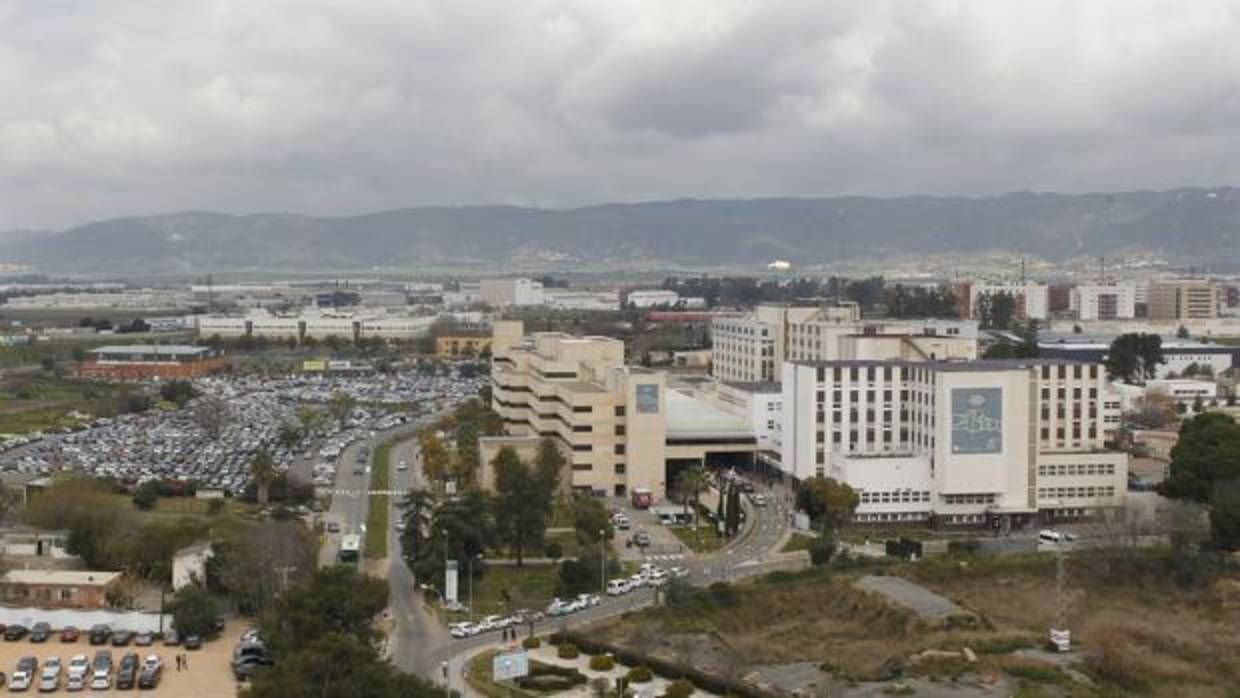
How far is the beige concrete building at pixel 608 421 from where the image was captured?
3238 cm

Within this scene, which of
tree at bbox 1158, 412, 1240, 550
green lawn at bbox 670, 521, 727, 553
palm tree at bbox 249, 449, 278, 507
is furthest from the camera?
palm tree at bbox 249, 449, 278, 507

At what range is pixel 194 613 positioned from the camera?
65.5 ft

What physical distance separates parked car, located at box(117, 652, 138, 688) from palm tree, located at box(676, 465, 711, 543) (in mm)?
11842

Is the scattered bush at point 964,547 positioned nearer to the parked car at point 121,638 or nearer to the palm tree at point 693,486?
the palm tree at point 693,486

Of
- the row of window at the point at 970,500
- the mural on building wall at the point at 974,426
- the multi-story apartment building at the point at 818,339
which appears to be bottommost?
the row of window at the point at 970,500

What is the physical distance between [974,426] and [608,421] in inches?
317

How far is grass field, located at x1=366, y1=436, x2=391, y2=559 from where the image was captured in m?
26.5

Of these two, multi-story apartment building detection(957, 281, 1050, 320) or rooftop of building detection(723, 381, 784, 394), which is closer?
rooftop of building detection(723, 381, 784, 394)

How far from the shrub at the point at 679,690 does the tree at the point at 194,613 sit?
6608 millimetres

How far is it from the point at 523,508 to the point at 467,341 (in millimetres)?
50642

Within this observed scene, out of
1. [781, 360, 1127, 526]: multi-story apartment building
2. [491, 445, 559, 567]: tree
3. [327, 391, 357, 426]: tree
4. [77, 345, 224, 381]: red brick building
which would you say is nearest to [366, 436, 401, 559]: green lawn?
[491, 445, 559, 567]: tree

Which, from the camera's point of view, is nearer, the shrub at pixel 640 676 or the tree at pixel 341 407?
the shrub at pixel 640 676

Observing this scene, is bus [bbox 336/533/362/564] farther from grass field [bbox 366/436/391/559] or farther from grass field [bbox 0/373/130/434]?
grass field [bbox 0/373/130/434]

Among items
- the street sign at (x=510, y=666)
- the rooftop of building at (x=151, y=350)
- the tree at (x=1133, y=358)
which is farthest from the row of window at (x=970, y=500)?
the rooftop of building at (x=151, y=350)
